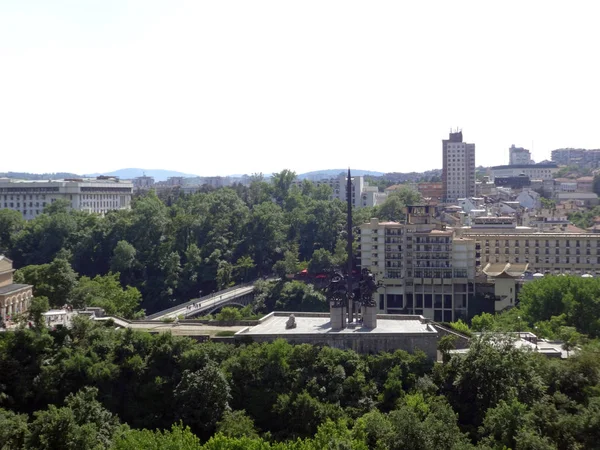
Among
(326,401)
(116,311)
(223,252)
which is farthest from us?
(223,252)

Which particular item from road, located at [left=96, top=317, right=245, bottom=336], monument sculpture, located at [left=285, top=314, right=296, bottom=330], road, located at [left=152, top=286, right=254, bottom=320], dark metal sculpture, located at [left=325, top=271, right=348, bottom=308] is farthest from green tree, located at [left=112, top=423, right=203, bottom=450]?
road, located at [left=152, top=286, right=254, bottom=320]

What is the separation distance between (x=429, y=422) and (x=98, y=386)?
1783 centimetres

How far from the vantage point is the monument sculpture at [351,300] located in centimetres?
4997

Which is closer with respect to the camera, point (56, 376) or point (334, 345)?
point (56, 376)

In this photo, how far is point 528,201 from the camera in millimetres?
145375

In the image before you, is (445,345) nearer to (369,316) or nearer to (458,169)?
(369,316)

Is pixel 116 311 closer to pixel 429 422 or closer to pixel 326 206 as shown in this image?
pixel 429 422

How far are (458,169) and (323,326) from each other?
118 meters

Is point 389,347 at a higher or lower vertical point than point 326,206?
lower

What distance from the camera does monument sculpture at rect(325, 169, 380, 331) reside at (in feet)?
164

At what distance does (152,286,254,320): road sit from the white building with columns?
1332 cm

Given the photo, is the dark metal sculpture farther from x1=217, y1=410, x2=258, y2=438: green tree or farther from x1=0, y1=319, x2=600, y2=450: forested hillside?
x1=217, y1=410, x2=258, y2=438: green tree

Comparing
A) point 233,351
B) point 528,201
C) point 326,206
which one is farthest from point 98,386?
point 528,201

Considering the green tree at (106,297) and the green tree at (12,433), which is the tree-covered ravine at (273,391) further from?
the green tree at (106,297)
